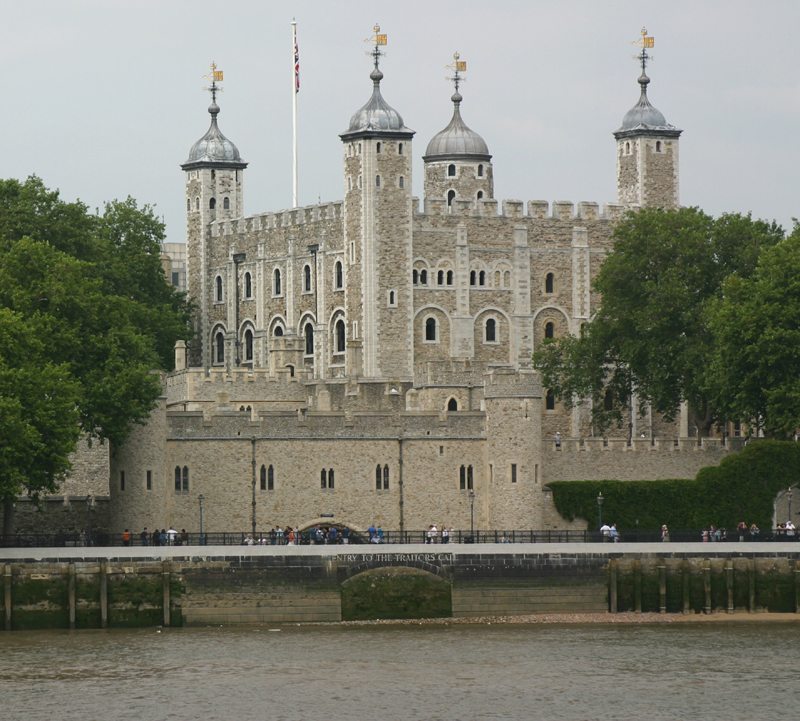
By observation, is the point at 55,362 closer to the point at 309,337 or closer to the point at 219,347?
the point at 309,337

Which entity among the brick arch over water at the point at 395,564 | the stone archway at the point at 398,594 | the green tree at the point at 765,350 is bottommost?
the stone archway at the point at 398,594

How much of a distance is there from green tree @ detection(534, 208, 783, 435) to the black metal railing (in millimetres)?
14325

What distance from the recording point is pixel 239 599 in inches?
2968

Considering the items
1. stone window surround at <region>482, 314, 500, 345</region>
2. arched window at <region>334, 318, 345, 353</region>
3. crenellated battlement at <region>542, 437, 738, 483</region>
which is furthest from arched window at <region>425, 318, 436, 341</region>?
crenellated battlement at <region>542, 437, 738, 483</region>

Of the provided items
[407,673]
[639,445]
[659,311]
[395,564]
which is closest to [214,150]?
[659,311]

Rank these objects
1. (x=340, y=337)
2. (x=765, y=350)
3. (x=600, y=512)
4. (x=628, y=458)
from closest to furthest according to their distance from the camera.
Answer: (x=600, y=512)
(x=628, y=458)
(x=765, y=350)
(x=340, y=337)

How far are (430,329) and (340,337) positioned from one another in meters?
3.94

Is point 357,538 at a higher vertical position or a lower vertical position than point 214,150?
lower

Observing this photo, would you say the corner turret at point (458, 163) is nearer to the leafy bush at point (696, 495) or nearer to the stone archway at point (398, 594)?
the leafy bush at point (696, 495)

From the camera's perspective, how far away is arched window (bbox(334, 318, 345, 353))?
114875mm

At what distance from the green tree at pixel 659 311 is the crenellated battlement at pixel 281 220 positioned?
47.0ft

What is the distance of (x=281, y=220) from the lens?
121 metres

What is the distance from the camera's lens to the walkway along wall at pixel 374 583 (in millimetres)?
74500

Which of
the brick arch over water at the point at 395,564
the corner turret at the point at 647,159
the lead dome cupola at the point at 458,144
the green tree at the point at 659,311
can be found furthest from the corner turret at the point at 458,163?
the brick arch over water at the point at 395,564
